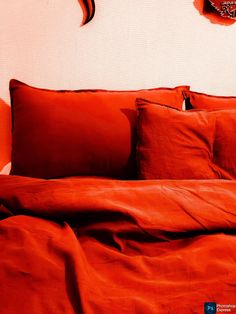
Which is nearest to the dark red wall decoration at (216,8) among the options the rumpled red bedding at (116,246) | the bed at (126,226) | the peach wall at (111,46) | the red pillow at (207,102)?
the peach wall at (111,46)

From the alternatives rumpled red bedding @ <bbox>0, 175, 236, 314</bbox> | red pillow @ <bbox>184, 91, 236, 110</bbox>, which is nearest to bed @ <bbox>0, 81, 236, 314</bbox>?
rumpled red bedding @ <bbox>0, 175, 236, 314</bbox>

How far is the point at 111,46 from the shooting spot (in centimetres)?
178

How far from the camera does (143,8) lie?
1.77 metres

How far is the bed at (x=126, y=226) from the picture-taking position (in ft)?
1.85

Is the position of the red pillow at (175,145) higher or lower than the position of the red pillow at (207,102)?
lower

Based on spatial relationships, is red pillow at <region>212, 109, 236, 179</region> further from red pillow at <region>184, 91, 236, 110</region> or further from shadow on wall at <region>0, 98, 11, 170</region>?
shadow on wall at <region>0, 98, 11, 170</region>

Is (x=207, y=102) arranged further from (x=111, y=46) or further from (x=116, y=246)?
(x=116, y=246)

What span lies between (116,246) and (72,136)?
64cm

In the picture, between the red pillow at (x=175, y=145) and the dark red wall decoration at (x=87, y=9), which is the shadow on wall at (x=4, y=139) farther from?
the red pillow at (x=175, y=145)

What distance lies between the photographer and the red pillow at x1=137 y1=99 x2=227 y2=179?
1239 millimetres

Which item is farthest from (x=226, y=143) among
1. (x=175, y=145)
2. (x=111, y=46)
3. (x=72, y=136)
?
(x=111, y=46)

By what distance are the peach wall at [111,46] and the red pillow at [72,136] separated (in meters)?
0.41

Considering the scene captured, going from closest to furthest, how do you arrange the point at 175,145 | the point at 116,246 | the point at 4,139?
the point at 116,246, the point at 175,145, the point at 4,139

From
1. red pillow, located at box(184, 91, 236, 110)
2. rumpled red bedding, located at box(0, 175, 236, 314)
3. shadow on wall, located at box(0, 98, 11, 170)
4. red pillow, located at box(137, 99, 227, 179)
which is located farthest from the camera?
shadow on wall, located at box(0, 98, 11, 170)
